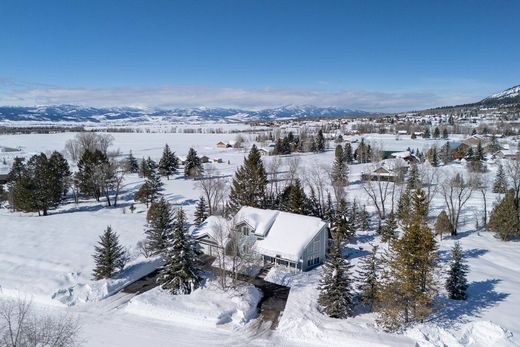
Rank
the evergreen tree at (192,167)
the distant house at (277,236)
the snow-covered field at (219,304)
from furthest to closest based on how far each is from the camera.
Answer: the evergreen tree at (192,167), the distant house at (277,236), the snow-covered field at (219,304)

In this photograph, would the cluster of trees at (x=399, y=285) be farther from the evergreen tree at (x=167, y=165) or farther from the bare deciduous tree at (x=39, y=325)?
the evergreen tree at (x=167, y=165)

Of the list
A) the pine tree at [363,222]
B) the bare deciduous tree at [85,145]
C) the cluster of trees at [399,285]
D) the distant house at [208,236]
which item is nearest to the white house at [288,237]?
the distant house at [208,236]

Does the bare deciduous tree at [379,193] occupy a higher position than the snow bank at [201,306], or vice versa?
the bare deciduous tree at [379,193]

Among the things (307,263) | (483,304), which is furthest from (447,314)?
(307,263)

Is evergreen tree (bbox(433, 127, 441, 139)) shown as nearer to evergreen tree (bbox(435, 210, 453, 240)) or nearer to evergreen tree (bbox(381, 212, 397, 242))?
evergreen tree (bbox(435, 210, 453, 240))

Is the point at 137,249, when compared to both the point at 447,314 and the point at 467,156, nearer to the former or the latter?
the point at 447,314

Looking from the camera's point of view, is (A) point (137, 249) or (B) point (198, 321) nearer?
(B) point (198, 321)

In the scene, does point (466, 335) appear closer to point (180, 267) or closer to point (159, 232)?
point (180, 267)
